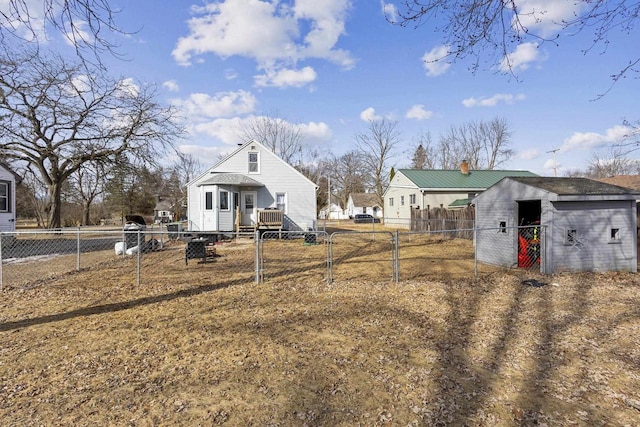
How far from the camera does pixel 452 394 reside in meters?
3.31

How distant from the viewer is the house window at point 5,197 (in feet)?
49.1

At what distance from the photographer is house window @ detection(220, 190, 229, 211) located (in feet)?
59.5

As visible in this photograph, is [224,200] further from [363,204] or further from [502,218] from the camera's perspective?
[363,204]

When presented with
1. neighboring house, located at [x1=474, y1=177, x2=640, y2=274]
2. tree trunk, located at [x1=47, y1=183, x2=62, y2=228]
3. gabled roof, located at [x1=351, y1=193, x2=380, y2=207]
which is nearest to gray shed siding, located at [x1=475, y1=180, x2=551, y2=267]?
neighboring house, located at [x1=474, y1=177, x2=640, y2=274]

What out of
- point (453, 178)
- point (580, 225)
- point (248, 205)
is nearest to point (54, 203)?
point (248, 205)

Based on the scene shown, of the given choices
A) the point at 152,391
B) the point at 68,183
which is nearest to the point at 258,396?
the point at 152,391

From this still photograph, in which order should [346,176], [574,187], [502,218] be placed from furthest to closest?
[346,176], [502,218], [574,187]

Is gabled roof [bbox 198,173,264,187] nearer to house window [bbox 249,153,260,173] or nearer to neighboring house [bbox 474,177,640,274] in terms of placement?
house window [bbox 249,153,260,173]

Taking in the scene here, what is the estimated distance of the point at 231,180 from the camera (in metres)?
18.0

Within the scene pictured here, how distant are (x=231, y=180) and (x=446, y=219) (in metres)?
12.1

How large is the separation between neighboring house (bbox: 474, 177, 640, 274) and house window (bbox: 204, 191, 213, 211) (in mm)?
14076

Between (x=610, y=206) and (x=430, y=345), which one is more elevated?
(x=610, y=206)

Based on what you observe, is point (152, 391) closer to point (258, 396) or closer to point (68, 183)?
point (258, 396)

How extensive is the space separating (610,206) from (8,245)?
69.7 ft
